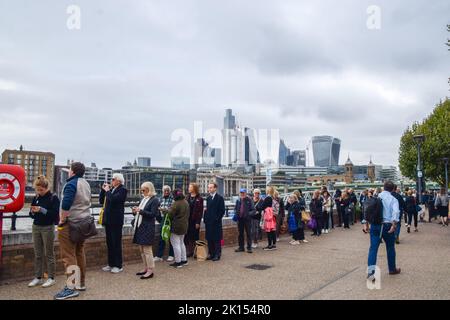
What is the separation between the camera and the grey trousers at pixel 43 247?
6.28m

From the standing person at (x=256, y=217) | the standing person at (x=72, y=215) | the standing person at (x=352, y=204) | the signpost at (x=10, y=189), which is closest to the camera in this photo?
the standing person at (x=72, y=215)

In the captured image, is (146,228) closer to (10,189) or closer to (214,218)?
(10,189)

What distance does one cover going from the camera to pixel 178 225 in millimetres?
8211

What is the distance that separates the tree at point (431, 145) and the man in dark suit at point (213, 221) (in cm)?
2601

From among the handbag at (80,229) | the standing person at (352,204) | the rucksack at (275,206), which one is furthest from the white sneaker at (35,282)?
the standing person at (352,204)

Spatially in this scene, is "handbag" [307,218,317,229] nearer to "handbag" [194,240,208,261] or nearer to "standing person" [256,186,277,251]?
"standing person" [256,186,277,251]

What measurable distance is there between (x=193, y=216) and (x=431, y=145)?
33211 millimetres

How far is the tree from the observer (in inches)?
1313

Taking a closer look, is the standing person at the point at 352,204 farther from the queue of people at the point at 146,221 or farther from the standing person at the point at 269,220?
the standing person at the point at 269,220

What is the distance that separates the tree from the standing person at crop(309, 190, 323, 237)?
19.5 meters

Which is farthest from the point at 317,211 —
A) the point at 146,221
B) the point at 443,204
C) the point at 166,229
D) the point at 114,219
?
the point at 114,219
